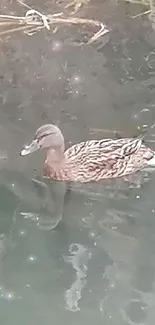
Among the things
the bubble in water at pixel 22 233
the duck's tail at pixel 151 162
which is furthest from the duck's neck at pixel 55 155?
the bubble in water at pixel 22 233

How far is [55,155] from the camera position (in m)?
5.85

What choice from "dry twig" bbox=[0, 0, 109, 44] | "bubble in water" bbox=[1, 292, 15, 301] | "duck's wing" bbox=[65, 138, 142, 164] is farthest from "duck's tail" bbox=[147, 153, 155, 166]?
"dry twig" bbox=[0, 0, 109, 44]

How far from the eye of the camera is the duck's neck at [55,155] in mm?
5793

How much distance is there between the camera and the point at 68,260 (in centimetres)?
500

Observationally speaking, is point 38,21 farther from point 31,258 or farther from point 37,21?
point 31,258

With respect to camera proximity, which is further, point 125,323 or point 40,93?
point 40,93

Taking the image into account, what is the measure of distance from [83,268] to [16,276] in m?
0.36

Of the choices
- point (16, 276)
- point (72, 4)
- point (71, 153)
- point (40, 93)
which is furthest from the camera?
point (72, 4)

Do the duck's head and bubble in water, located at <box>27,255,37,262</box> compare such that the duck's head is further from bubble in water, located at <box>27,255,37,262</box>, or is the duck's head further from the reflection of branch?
the reflection of branch

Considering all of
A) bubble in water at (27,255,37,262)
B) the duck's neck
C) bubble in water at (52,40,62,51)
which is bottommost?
bubble in water at (27,255,37,262)

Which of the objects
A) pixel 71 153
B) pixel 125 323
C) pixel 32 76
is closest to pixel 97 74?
pixel 32 76

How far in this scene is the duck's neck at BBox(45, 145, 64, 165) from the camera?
5793 mm

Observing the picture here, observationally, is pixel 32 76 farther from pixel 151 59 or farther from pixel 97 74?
pixel 151 59

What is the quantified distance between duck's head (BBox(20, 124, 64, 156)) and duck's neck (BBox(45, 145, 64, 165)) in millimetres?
68
